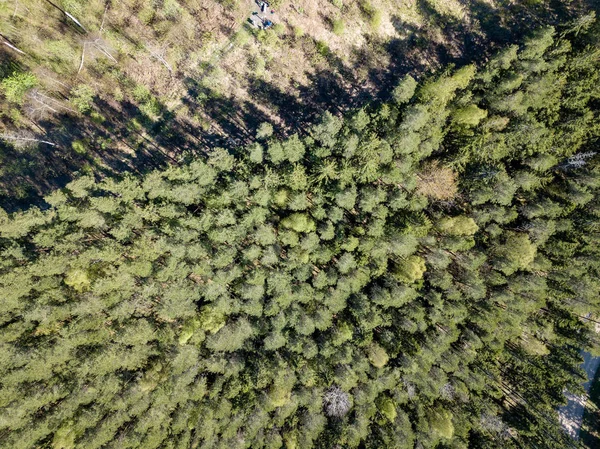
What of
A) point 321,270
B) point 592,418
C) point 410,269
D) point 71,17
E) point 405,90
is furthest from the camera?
point 592,418

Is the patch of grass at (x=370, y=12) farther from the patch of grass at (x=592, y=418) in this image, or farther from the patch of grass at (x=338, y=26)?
the patch of grass at (x=592, y=418)

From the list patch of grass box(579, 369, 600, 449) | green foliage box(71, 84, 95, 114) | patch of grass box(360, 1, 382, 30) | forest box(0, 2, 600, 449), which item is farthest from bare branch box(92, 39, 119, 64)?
patch of grass box(579, 369, 600, 449)

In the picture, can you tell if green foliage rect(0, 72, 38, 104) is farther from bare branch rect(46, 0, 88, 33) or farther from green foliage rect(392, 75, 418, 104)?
green foliage rect(392, 75, 418, 104)

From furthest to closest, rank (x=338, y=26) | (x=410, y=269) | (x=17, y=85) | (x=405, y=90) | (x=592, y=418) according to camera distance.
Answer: (x=592, y=418) < (x=338, y=26) < (x=17, y=85) < (x=410, y=269) < (x=405, y=90)

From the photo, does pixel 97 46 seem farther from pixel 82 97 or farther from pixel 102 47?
pixel 82 97

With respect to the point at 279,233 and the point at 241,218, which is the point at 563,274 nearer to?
the point at 279,233

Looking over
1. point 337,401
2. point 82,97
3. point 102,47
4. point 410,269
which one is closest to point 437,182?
point 410,269

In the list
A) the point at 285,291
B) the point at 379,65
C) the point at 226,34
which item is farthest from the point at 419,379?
the point at 226,34

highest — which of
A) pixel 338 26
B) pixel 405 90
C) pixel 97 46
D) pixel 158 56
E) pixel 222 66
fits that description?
pixel 338 26
